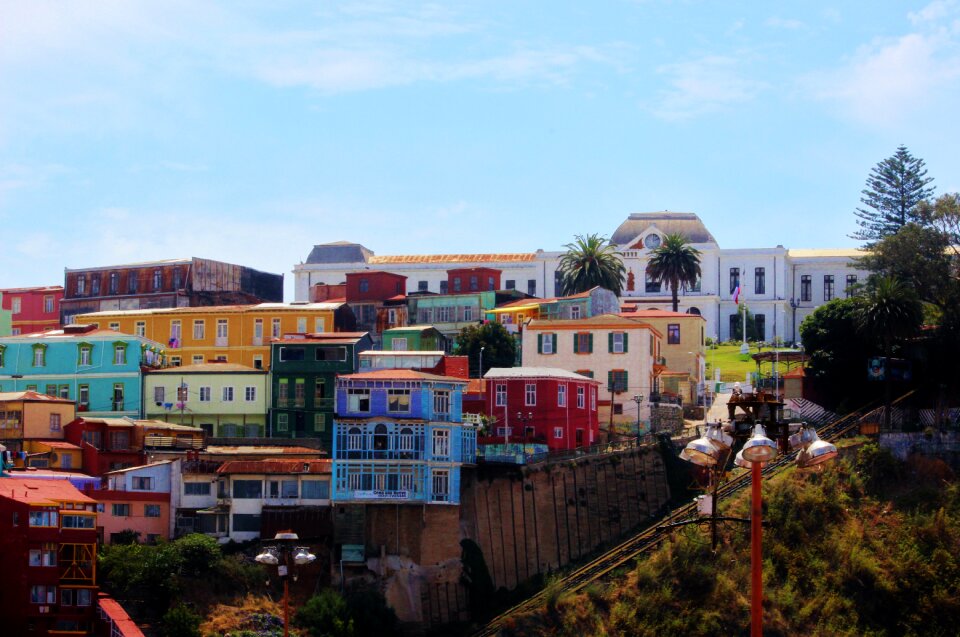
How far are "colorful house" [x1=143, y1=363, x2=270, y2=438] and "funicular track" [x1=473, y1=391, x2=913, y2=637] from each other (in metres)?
20.9

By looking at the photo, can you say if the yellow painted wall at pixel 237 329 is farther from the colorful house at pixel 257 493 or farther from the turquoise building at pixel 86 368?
the colorful house at pixel 257 493

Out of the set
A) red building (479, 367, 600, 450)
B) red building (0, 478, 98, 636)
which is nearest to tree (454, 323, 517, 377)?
red building (479, 367, 600, 450)

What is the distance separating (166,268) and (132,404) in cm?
2528

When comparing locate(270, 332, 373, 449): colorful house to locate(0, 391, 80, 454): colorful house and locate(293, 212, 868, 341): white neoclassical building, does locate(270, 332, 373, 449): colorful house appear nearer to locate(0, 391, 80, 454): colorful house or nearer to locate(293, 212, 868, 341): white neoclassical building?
locate(0, 391, 80, 454): colorful house

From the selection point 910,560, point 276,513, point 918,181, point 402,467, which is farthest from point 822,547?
point 918,181

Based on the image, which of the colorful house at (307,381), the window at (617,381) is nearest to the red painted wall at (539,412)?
the colorful house at (307,381)

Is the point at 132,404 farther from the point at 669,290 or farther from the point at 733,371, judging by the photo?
the point at 669,290

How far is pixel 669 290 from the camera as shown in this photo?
431 ft

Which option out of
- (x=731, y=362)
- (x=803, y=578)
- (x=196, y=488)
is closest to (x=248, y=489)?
(x=196, y=488)

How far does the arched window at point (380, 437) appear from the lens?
7244 centimetres

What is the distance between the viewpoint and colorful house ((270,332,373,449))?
82500mm

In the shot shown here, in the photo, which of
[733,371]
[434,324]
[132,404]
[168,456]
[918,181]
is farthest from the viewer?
[918,181]

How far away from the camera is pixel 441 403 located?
242 feet

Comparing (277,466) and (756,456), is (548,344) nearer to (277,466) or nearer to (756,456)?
(277,466)
